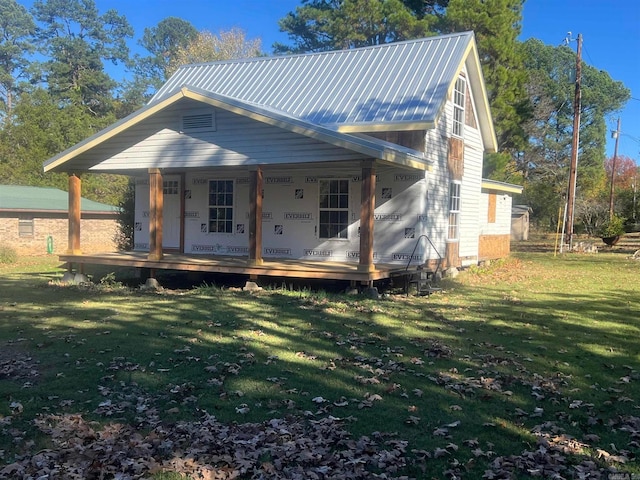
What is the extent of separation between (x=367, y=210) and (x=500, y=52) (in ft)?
69.3

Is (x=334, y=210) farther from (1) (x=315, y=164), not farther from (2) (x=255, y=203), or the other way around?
(2) (x=255, y=203)

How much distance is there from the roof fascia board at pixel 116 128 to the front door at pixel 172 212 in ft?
12.1

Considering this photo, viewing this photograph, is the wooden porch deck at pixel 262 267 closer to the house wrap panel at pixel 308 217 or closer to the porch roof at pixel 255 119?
the house wrap panel at pixel 308 217

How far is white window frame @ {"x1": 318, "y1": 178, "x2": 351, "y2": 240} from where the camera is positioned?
618 inches

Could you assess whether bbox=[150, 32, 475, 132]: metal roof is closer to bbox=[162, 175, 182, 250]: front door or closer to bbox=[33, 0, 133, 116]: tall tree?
bbox=[162, 175, 182, 250]: front door

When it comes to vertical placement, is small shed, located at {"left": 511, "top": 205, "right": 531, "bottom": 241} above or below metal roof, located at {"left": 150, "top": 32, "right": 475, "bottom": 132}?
below

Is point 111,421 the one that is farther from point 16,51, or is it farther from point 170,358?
point 16,51

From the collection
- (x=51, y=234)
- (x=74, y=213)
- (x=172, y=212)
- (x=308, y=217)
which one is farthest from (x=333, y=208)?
(x=51, y=234)

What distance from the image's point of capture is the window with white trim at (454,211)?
55.9 ft

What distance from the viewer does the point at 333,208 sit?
15828mm

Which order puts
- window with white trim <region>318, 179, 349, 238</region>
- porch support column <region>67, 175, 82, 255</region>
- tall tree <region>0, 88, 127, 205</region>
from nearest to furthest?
window with white trim <region>318, 179, 349, 238</region> < porch support column <region>67, 175, 82, 255</region> < tall tree <region>0, 88, 127, 205</region>

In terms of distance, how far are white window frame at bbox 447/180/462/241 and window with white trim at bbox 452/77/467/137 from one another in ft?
5.26

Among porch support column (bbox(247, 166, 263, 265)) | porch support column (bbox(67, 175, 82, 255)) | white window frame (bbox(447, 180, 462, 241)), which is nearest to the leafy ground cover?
porch support column (bbox(247, 166, 263, 265))

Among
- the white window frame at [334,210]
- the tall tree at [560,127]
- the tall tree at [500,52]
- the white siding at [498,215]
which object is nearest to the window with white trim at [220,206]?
the white window frame at [334,210]
